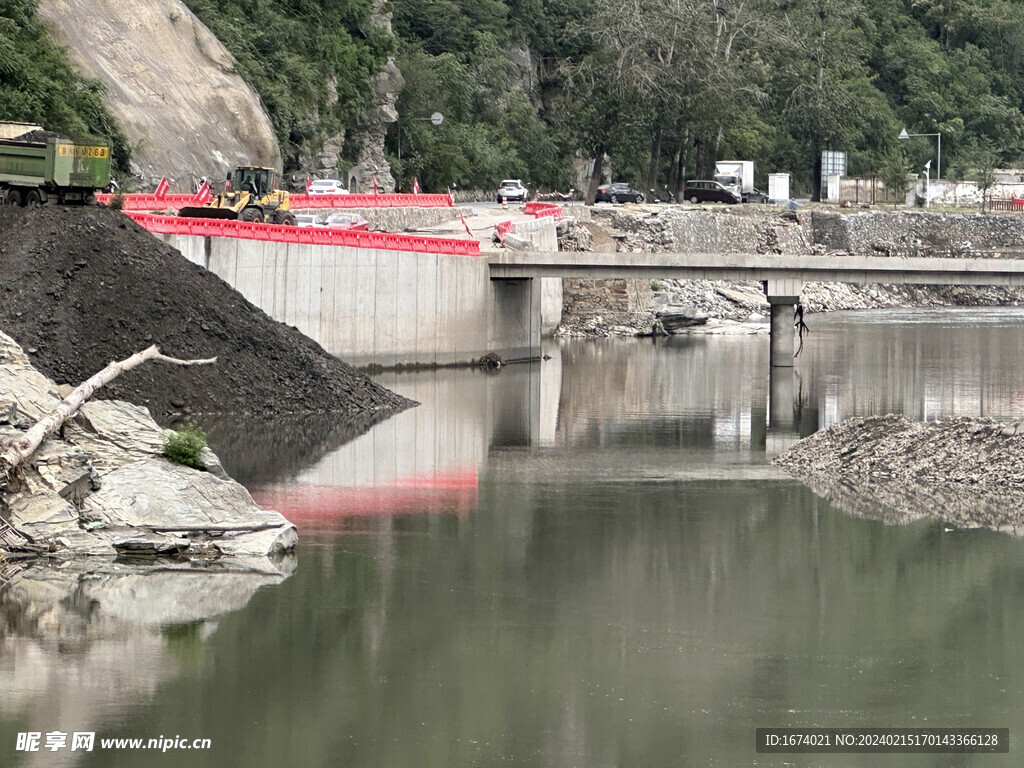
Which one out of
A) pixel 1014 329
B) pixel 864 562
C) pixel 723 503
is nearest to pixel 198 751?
pixel 864 562

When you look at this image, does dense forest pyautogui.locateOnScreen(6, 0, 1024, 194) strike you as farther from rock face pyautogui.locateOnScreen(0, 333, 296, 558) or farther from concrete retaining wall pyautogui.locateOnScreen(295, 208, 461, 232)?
rock face pyautogui.locateOnScreen(0, 333, 296, 558)

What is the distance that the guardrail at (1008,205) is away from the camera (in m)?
110

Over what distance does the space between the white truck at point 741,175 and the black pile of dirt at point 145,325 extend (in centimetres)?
6395

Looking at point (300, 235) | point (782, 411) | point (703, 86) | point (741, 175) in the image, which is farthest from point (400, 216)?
point (741, 175)

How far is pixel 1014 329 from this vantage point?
75.6 meters

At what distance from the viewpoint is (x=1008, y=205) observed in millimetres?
110812

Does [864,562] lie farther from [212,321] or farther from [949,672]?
[212,321]

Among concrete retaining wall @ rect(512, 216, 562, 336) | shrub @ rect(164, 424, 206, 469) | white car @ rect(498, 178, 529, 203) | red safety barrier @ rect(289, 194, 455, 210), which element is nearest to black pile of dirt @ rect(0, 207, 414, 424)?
shrub @ rect(164, 424, 206, 469)

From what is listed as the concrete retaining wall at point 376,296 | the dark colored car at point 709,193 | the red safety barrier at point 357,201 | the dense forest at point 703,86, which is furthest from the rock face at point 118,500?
the dark colored car at point 709,193

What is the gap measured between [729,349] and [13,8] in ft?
98.8

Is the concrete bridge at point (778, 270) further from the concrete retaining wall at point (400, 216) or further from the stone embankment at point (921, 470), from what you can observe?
the stone embankment at point (921, 470)

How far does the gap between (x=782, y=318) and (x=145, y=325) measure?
24.8 m

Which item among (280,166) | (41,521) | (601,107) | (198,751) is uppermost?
(601,107)

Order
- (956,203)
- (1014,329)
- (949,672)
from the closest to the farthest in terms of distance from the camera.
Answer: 1. (949,672)
2. (1014,329)
3. (956,203)
